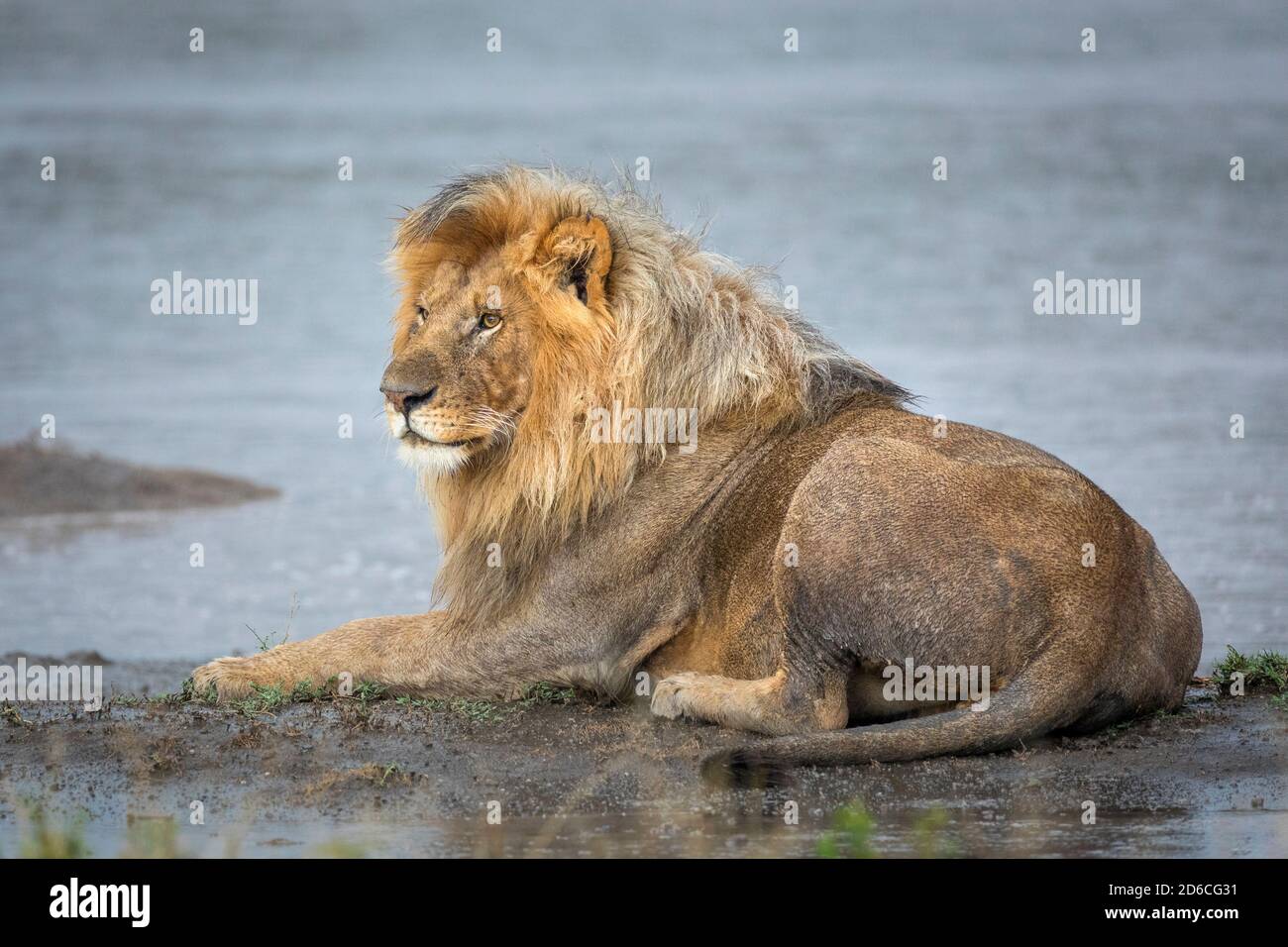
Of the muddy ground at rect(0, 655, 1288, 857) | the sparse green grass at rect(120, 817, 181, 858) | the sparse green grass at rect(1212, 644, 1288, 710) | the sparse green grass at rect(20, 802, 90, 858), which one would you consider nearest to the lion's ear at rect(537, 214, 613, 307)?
the muddy ground at rect(0, 655, 1288, 857)

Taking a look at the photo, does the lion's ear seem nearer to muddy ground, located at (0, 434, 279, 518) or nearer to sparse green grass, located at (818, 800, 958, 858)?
sparse green grass, located at (818, 800, 958, 858)

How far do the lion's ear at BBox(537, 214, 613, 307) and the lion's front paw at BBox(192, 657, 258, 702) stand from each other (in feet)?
6.75

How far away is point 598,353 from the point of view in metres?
7.72

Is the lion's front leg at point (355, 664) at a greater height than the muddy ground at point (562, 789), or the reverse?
the lion's front leg at point (355, 664)

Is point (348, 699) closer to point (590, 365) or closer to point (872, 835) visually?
point (590, 365)

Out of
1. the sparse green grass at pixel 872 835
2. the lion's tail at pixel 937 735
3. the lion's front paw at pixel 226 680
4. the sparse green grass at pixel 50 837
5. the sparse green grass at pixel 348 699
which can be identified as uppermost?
the lion's front paw at pixel 226 680

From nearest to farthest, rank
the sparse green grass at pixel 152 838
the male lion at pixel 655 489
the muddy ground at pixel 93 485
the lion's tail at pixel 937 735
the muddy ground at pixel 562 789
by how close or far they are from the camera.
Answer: the sparse green grass at pixel 152 838 → the muddy ground at pixel 562 789 → the lion's tail at pixel 937 735 → the male lion at pixel 655 489 → the muddy ground at pixel 93 485

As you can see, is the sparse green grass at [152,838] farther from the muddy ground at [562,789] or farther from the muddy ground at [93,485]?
the muddy ground at [93,485]

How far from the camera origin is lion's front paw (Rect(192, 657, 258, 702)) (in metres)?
7.85

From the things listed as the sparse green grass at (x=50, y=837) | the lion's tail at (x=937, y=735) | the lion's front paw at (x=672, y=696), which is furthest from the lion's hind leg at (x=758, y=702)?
the sparse green grass at (x=50, y=837)

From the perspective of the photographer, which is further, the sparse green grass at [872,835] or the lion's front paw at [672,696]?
the lion's front paw at [672,696]

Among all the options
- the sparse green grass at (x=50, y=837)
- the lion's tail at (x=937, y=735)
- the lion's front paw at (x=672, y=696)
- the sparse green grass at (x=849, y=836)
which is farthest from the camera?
the lion's front paw at (x=672, y=696)

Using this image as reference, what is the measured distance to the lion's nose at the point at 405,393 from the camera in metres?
7.48

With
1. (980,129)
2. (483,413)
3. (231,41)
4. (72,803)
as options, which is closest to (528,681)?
(483,413)
